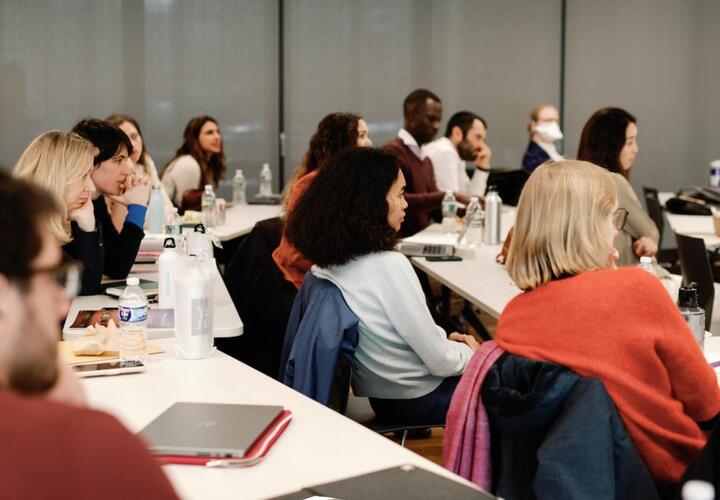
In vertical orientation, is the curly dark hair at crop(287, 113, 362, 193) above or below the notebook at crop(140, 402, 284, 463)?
above

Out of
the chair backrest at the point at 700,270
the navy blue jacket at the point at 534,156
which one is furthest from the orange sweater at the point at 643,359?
the navy blue jacket at the point at 534,156

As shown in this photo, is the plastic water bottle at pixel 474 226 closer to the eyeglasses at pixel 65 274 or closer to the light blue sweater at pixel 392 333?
the light blue sweater at pixel 392 333

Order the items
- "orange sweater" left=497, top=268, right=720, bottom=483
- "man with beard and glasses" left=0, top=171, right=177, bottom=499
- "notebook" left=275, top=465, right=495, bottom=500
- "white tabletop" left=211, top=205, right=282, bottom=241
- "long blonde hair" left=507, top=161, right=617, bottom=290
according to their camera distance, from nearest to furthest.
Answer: "man with beard and glasses" left=0, top=171, right=177, bottom=499
"notebook" left=275, top=465, right=495, bottom=500
"orange sweater" left=497, top=268, right=720, bottom=483
"long blonde hair" left=507, top=161, right=617, bottom=290
"white tabletop" left=211, top=205, right=282, bottom=241

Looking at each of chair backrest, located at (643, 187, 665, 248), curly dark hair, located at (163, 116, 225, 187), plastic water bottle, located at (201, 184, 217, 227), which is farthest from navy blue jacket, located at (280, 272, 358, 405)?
curly dark hair, located at (163, 116, 225, 187)

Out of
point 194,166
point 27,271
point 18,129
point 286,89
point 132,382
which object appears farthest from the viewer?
point 286,89

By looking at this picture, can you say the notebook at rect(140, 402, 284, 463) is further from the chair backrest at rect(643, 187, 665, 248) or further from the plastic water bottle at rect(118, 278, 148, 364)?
the chair backrest at rect(643, 187, 665, 248)

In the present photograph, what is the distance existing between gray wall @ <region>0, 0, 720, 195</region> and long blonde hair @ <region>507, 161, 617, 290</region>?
701 centimetres

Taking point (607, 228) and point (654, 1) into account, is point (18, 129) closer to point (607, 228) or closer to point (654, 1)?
point (654, 1)

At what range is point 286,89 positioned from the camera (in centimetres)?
907

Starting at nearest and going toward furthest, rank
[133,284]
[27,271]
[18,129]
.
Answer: [27,271] → [133,284] → [18,129]

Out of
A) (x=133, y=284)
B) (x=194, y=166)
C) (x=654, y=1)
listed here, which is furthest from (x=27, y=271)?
(x=654, y=1)

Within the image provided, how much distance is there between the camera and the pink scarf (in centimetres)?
209

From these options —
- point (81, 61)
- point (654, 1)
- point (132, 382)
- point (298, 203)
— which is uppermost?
point (654, 1)

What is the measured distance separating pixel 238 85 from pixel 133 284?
6.28m
